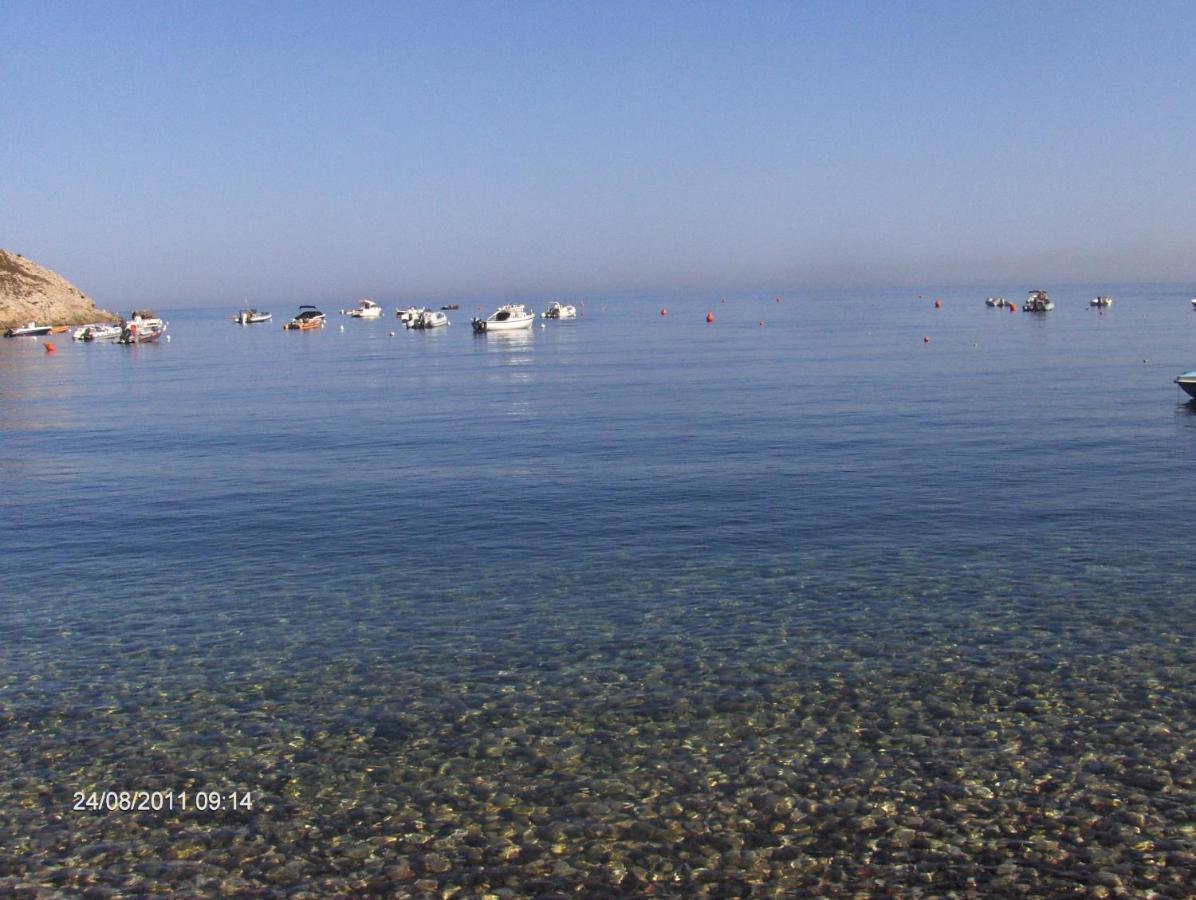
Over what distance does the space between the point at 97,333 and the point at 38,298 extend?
152 ft

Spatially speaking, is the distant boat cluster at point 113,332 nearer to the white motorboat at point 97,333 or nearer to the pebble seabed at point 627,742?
the white motorboat at point 97,333

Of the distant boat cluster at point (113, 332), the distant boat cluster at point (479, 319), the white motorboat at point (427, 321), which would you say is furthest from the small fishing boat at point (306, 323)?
the distant boat cluster at point (113, 332)

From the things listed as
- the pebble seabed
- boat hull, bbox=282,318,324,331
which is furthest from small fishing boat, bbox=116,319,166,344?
the pebble seabed

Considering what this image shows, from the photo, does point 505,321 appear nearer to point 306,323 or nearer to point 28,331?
point 306,323

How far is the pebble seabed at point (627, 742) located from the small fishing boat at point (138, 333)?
125 metres

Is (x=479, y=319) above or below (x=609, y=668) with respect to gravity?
above

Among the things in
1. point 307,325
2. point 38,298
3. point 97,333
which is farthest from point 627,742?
point 38,298

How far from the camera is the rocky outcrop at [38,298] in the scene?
166625 mm

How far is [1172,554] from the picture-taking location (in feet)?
75.8

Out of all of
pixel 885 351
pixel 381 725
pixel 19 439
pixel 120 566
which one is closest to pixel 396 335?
pixel 885 351

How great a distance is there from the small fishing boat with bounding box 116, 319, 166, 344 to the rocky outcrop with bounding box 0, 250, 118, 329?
3282cm

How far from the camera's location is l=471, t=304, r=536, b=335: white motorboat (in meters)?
140

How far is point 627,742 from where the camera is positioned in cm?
1460

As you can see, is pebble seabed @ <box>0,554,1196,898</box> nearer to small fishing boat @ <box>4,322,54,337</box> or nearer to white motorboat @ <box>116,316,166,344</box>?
white motorboat @ <box>116,316,166,344</box>
